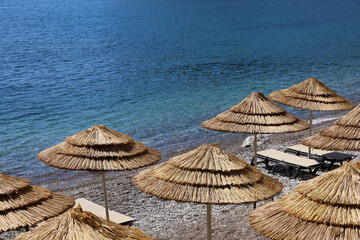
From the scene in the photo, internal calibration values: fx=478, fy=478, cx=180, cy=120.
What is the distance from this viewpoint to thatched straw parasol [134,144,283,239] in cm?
632

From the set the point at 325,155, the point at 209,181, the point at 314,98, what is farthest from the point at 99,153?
the point at 325,155

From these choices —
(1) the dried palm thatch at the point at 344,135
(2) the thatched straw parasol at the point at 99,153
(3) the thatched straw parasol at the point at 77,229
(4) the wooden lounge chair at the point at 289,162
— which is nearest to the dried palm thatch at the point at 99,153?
(2) the thatched straw parasol at the point at 99,153

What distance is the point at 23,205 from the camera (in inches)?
246

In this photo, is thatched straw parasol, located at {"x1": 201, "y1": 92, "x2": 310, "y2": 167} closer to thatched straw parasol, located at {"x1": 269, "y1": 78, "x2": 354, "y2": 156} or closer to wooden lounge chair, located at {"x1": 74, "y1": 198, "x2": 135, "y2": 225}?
thatched straw parasol, located at {"x1": 269, "y1": 78, "x2": 354, "y2": 156}

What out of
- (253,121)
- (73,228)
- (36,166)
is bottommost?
(36,166)

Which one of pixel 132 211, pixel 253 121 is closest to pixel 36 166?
pixel 132 211

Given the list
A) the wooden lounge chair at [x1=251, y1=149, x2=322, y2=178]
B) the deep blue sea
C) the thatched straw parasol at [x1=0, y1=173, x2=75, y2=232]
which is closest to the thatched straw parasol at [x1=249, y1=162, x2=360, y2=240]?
the thatched straw parasol at [x1=0, y1=173, x2=75, y2=232]

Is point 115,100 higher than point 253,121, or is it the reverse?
point 253,121

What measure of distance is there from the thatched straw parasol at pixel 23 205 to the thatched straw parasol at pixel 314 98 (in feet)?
28.1

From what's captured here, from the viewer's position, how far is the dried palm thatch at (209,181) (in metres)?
6.32

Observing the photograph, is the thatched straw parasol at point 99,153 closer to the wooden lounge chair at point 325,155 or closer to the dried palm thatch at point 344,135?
the dried palm thatch at point 344,135

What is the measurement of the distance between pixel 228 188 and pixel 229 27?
2556 inches

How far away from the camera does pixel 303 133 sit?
19484 millimetres

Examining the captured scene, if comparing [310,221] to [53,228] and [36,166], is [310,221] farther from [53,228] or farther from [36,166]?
[36,166]
